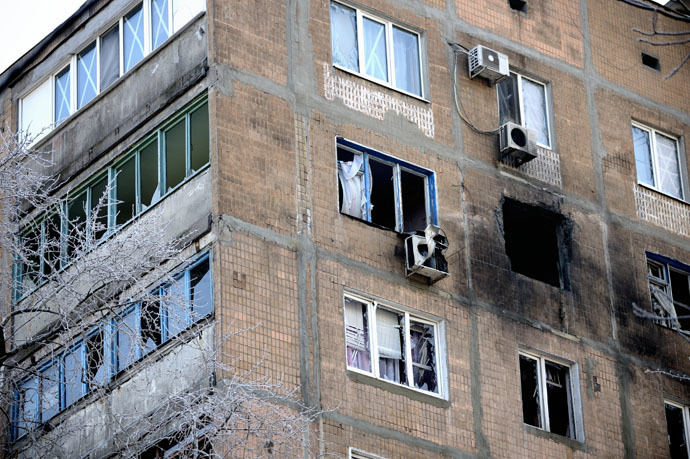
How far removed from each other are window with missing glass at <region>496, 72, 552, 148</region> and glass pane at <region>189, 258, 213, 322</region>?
7146mm

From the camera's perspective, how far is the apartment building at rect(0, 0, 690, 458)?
23312 mm

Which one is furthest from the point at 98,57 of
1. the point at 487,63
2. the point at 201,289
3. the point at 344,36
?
the point at 487,63

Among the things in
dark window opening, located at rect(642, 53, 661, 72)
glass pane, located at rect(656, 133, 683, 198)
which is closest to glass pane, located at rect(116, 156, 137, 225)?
glass pane, located at rect(656, 133, 683, 198)

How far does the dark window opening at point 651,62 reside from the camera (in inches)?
1207

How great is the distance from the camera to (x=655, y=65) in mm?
30844

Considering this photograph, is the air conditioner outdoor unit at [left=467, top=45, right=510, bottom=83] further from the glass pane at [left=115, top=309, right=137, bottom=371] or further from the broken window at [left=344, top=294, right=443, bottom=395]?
the glass pane at [left=115, top=309, right=137, bottom=371]

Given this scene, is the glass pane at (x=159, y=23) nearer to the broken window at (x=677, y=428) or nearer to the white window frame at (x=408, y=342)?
the white window frame at (x=408, y=342)

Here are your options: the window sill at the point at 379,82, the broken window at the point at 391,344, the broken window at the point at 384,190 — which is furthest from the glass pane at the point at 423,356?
the window sill at the point at 379,82

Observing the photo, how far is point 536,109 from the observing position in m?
Result: 28.4

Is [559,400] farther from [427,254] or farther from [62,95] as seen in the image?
[62,95]

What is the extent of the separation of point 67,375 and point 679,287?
37.8 feet

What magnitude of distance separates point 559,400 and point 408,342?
3.32 meters

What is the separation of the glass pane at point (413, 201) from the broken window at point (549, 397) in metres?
2.80

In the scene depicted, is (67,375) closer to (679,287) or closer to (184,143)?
(184,143)
